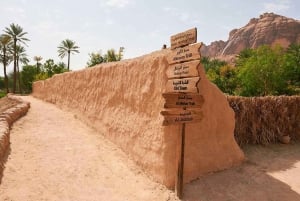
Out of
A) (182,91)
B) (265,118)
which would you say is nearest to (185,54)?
(182,91)

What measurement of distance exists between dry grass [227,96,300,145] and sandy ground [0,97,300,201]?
2.20 ft

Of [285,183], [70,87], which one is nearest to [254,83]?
[70,87]

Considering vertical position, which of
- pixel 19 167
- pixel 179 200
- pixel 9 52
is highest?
pixel 9 52

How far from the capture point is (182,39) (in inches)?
209

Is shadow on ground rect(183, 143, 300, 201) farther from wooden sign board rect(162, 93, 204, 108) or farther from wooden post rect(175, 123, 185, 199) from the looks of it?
wooden sign board rect(162, 93, 204, 108)

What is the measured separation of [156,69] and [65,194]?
3.11m

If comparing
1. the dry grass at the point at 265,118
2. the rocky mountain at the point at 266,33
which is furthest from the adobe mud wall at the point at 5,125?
the rocky mountain at the point at 266,33

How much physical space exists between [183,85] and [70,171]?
307 cm

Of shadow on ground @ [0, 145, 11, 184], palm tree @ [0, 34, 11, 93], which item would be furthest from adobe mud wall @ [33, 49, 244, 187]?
palm tree @ [0, 34, 11, 93]

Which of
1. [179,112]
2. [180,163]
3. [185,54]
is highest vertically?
[185,54]

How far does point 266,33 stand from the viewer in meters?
66.6

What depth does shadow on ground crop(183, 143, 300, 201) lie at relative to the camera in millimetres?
5352

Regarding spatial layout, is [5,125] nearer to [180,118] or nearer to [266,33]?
[180,118]

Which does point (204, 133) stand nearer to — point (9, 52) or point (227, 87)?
point (227, 87)
